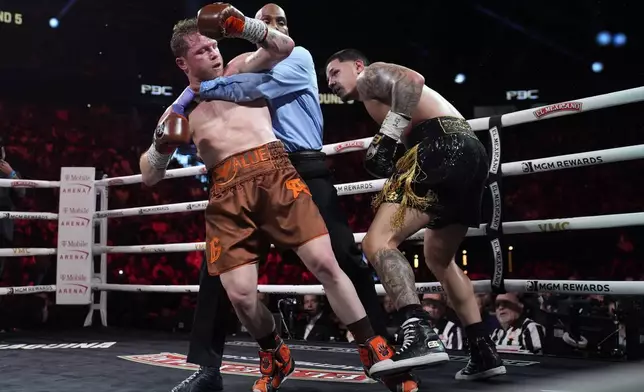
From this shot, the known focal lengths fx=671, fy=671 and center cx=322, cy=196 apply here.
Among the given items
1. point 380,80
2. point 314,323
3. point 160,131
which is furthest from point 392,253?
point 314,323

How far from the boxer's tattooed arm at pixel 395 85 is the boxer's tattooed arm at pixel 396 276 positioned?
43 centimetres

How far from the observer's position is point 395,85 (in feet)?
6.56

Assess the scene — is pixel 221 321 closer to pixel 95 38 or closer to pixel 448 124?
pixel 448 124

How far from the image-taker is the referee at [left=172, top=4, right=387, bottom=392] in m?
2.01

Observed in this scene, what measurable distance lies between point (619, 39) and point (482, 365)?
8.21 metres

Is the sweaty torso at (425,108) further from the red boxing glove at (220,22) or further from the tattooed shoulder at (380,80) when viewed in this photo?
the red boxing glove at (220,22)

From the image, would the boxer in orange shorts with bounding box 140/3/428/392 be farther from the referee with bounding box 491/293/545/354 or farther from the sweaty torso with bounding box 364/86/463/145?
the referee with bounding box 491/293/545/354

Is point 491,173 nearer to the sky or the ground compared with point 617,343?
nearer to the sky

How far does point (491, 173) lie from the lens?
247 cm

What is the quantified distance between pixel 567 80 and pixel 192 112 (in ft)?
26.3

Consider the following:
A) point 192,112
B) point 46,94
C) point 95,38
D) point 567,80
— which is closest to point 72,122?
point 46,94

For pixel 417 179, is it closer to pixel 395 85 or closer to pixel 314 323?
pixel 395 85

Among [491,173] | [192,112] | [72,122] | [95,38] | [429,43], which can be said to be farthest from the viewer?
[429,43]

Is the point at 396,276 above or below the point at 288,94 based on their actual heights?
below
